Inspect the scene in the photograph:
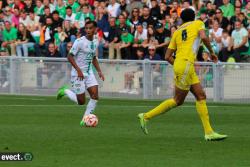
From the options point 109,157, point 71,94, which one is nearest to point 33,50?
point 71,94

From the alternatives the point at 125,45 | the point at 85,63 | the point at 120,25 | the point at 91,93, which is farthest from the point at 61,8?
the point at 91,93

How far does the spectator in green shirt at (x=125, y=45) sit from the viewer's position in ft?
99.1

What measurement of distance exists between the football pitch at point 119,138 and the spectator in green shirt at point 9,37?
27.7 feet

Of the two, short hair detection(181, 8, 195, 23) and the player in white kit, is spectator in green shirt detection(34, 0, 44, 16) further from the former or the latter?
short hair detection(181, 8, 195, 23)

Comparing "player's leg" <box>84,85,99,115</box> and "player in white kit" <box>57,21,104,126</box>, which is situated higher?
"player in white kit" <box>57,21,104,126</box>

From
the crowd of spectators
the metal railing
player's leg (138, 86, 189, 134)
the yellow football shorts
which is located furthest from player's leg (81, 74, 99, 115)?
the crowd of spectators

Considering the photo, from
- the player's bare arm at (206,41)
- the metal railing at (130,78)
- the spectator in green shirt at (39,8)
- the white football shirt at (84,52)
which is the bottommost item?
the metal railing at (130,78)

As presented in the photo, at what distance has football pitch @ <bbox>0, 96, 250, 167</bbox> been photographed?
1323cm

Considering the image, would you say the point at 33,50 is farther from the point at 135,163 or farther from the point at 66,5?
the point at 135,163

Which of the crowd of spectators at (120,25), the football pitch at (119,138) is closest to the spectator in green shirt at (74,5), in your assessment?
the crowd of spectators at (120,25)

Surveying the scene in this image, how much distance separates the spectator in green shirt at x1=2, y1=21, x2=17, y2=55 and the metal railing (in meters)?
3.20

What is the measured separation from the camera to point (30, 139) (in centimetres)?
1581

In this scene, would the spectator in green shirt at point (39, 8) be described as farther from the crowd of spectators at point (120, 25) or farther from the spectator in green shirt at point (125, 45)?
the spectator in green shirt at point (125, 45)

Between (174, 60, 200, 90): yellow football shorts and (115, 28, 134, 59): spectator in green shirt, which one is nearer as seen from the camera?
(174, 60, 200, 90): yellow football shorts
